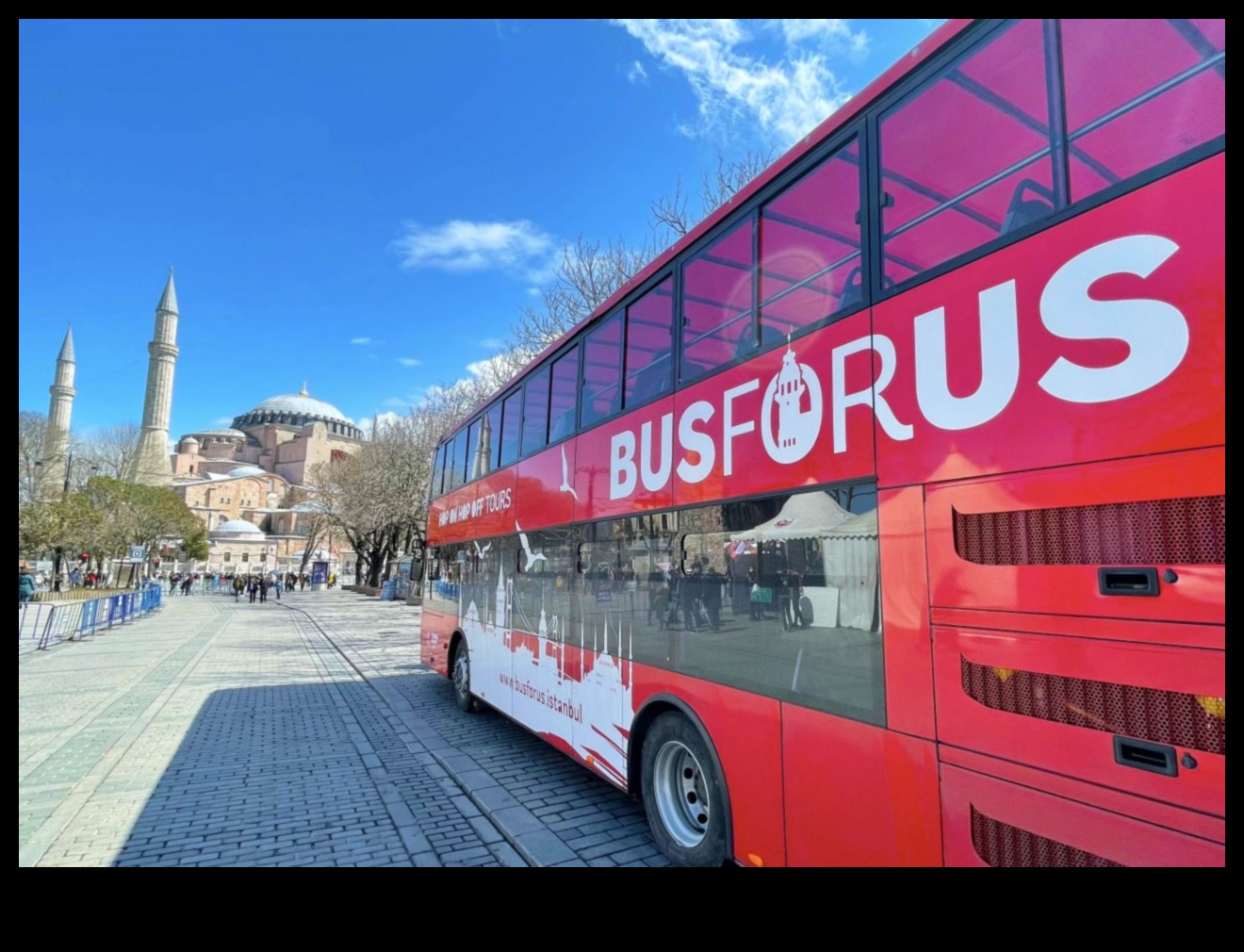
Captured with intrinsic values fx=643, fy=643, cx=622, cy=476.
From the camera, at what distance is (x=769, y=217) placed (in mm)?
3764

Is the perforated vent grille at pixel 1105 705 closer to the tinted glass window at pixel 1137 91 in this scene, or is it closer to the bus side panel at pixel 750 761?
the bus side panel at pixel 750 761

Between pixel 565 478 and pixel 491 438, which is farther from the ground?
pixel 491 438

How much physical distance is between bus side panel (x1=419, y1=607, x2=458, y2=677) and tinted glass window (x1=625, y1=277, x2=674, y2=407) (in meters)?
5.85

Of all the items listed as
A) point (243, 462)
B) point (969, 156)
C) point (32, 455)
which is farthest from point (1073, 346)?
point (243, 462)

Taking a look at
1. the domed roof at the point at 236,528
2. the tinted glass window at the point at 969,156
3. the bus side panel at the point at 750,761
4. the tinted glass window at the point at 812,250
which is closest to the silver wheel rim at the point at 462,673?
the bus side panel at the point at 750,761

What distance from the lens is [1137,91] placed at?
88.0 inches

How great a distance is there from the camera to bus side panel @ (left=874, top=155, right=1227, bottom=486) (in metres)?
1.91

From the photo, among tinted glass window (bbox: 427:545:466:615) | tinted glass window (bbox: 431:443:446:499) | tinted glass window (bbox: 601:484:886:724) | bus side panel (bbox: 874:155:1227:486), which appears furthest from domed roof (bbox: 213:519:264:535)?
bus side panel (bbox: 874:155:1227:486)

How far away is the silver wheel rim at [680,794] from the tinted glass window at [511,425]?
3.91 metres

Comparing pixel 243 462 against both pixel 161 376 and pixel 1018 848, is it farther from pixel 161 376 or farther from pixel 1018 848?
pixel 1018 848

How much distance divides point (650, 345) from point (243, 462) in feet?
394

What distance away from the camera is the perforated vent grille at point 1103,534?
1.88 metres

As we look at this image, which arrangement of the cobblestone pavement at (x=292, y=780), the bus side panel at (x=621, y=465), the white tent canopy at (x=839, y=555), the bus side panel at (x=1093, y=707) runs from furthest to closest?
the cobblestone pavement at (x=292, y=780)
the bus side panel at (x=621, y=465)
the white tent canopy at (x=839, y=555)
the bus side panel at (x=1093, y=707)
